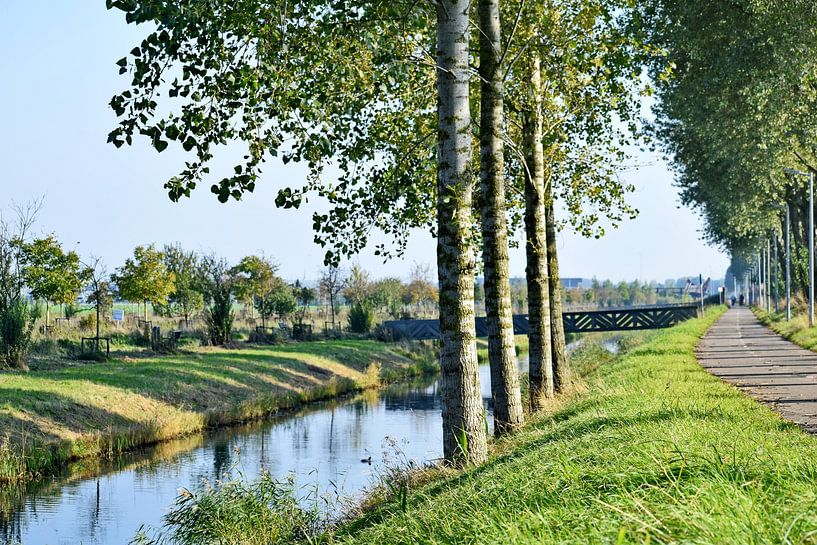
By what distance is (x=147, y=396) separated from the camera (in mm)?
25891

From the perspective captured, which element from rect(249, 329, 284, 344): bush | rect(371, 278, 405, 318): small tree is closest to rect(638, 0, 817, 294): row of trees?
rect(249, 329, 284, 344): bush

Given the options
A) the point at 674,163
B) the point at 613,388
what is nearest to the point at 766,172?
the point at 674,163

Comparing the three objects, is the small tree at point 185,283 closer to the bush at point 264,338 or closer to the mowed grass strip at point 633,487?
the bush at point 264,338

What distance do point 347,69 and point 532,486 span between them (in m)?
4.77

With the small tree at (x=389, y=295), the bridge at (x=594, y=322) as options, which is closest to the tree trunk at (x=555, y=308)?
the bridge at (x=594, y=322)

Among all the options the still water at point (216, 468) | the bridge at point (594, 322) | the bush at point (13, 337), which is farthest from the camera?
the bridge at point (594, 322)

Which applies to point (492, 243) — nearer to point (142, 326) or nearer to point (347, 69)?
point (347, 69)

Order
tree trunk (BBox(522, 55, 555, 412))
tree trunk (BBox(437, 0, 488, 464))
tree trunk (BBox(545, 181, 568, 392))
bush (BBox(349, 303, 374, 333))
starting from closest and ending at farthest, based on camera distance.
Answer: tree trunk (BBox(437, 0, 488, 464)) < tree trunk (BBox(522, 55, 555, 412)) < tree trunk (BBox(545, 181, 568, 392)) < bush (BBox(349, 303, 374, 333))

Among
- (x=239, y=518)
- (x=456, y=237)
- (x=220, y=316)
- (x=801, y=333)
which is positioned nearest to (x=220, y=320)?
(x=220, y=316)

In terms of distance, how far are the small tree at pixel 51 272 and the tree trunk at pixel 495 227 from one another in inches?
1120

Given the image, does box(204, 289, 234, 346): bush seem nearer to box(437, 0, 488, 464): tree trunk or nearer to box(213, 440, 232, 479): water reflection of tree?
box(213, 440, 232, 479): water reflection of tree

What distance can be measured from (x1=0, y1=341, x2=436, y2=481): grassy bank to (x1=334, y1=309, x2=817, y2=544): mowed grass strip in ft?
41.0

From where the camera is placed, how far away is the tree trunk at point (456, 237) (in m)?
10.1

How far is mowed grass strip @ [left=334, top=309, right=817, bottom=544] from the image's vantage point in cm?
466
